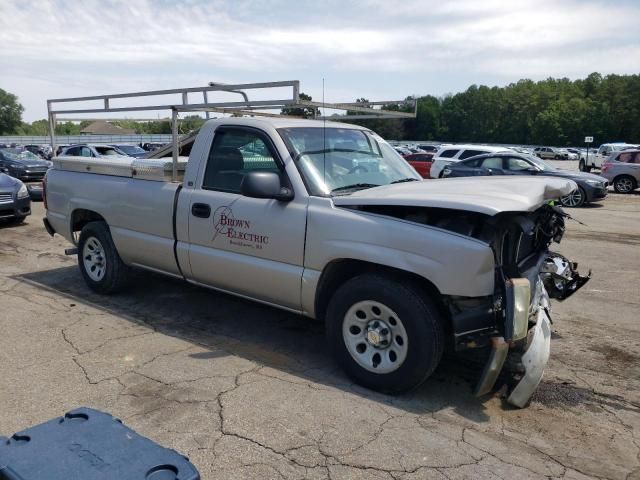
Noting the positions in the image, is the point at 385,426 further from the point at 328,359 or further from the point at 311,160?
the point at 311,160

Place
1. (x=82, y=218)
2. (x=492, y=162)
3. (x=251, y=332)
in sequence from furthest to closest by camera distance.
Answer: (x=492, y=162)
(x=82, y=218)
(x=251, y=332)

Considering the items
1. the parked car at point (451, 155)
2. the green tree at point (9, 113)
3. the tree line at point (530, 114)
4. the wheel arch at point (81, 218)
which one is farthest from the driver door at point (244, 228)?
the green tree at point (9, 113)

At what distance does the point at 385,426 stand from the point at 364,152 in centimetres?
246

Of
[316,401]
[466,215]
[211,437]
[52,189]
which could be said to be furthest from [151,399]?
[52,189]

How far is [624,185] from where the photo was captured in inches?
831

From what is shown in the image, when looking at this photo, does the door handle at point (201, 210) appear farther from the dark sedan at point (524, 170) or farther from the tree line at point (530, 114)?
the tree line at point (530, 114)

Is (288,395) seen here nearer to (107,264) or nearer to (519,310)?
(519,310)

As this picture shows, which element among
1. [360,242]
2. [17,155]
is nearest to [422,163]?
[17,155]

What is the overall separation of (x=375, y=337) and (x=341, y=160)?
5.13ft

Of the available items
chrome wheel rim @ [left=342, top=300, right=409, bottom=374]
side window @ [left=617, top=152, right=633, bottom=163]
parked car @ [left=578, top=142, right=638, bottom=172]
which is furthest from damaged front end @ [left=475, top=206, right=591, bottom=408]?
parked car @ [left=578, top=142, right=638, bottom=172]

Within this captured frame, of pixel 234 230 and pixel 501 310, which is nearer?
pixel 501 310

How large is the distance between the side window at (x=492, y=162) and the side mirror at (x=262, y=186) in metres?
14.1

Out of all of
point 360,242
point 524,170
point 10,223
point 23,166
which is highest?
point 360,242

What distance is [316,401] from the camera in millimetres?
3746
